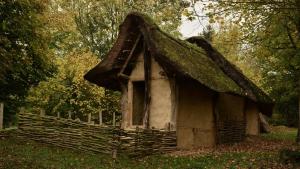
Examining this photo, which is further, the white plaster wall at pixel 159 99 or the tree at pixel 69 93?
the tree at pixel 69 93

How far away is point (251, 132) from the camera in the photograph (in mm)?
25109

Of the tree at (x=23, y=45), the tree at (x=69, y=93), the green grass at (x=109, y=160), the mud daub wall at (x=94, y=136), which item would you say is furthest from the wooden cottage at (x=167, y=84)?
the tree at (x=69, y=93)

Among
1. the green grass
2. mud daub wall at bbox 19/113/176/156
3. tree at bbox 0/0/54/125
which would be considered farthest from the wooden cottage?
tree at bbox 0/0/54/125

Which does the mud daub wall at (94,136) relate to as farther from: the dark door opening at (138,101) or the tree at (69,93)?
the tree at (69,93)

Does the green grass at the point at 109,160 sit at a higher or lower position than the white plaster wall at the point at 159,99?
lower

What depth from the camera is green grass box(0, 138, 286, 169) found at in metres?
12.0

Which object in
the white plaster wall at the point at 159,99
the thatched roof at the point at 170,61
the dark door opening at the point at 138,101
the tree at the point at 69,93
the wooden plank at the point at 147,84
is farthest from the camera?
the tree at the point at 69,93

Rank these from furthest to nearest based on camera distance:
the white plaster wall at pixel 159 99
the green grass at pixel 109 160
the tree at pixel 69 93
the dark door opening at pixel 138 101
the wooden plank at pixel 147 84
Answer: the tree at pixel 69 93 < the dark door opening at pixel 138 101 < the wooden plank at pixel 147 84 < the white plaster wall at pixel 159 99 < the green grass at pixel 109 160

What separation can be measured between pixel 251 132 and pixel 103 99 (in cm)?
1122

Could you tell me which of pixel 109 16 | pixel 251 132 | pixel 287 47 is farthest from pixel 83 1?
pixel 287 47

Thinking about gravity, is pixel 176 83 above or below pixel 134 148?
above

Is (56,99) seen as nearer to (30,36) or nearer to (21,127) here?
(30,36)

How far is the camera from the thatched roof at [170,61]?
16.0 m

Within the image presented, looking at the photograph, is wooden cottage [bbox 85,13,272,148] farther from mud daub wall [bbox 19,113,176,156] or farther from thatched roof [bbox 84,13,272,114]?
mud daub wall [bbox 19,113,176,156]
